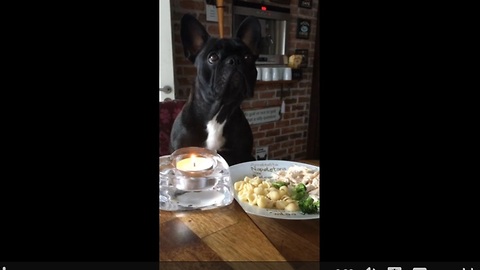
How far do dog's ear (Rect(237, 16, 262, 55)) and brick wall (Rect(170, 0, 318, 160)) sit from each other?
32 millimetres

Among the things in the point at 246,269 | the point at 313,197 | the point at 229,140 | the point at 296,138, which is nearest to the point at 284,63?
the point at 296,138

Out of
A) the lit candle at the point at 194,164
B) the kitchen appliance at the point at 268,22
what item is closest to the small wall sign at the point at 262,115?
the kitchen appliance at the point at 268,22

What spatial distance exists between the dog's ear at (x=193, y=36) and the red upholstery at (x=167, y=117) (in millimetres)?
144

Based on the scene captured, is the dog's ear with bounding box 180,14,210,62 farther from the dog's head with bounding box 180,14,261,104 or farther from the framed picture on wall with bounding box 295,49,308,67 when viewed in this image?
the framed picture on wall with bounding box 295,49,308,67

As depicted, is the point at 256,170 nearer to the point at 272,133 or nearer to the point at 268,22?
the point at 272,133

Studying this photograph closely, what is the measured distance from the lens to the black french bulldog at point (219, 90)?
66 centimetres

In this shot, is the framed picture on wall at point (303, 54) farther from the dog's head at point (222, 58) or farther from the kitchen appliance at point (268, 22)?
the dog's head at point (222, 58)

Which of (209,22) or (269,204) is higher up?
(209,22)

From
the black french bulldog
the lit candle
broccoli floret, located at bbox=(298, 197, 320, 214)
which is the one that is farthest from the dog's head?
broccoli floret, located at bbox=(298, 197, 320, 214)

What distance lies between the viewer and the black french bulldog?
2.18 feet

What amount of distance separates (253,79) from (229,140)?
0.16 meters
